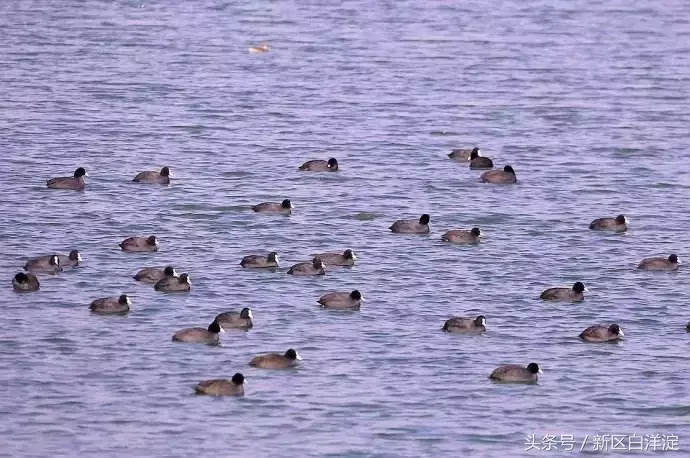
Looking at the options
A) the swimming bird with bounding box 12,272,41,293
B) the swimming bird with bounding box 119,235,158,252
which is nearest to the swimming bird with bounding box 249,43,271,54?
the swimming bird with bounding box 119,235,158,252

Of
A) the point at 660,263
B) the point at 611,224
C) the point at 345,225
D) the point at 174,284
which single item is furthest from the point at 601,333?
the point at 345,225

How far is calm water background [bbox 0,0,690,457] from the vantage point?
31344 millimetres

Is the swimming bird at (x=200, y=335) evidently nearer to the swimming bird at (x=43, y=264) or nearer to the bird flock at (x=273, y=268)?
the bird flock at (x=273, y=268)

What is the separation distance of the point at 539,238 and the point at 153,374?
45.8 ft

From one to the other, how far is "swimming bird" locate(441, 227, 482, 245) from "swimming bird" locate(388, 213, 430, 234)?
73 centimetres

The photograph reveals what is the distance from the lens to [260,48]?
7350cm

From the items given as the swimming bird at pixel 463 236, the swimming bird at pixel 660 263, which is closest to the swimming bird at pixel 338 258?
the swimming bird at pixel 463 236

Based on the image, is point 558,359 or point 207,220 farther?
point 207,220

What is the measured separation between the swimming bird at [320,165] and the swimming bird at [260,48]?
23222 mm

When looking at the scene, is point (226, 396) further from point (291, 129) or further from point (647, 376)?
point (291, 129)

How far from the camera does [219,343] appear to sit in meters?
34.8

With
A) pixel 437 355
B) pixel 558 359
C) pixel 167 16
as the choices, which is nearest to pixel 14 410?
pixel 437 355

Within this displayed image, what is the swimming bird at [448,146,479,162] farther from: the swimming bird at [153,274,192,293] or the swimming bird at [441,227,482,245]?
the swimming bird at [153,274,192,293]

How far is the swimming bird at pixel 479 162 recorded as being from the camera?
51.1 meters
